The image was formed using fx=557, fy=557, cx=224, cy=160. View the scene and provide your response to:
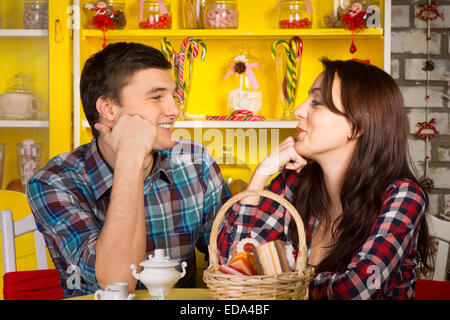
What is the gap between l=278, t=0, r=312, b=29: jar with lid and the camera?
208cm

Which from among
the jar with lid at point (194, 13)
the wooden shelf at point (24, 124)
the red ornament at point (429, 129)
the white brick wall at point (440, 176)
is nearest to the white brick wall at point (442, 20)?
the red ornament at point (429, 129)

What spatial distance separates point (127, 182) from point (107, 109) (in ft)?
1.26

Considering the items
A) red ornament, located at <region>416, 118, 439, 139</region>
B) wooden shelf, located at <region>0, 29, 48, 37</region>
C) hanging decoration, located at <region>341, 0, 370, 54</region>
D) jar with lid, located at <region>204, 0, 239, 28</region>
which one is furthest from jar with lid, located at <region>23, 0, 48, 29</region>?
red ornament, located at <region>416, 118, 439, 139</region>

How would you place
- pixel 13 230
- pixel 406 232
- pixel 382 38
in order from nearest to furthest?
pixel 406 232, pixel 13 230, pixel 382 38

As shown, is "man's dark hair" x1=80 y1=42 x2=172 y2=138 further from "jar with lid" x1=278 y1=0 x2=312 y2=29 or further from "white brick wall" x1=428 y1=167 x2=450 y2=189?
"white brick wall" x1=428 y1=167 x2=450 y2=189

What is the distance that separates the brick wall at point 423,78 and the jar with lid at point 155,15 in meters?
0.89

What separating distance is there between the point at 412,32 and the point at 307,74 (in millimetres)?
442

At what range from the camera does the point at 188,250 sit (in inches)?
57.9

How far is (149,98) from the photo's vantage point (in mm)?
1481

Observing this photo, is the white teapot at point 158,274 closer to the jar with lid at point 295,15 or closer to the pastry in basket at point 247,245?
the pastry in basket at point 247,245

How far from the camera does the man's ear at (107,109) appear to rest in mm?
1495
